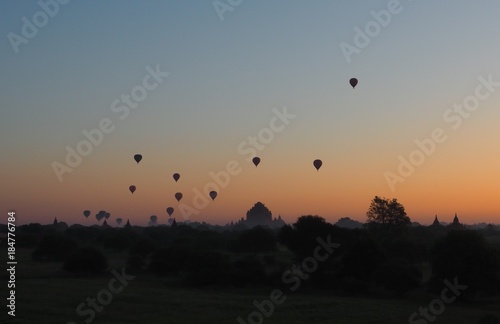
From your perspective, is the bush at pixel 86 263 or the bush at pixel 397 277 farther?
the bush at pixel 86 263

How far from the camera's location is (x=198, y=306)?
121 feet

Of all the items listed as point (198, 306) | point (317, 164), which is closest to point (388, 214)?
point (317, 164)

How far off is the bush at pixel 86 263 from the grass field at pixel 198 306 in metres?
7.16

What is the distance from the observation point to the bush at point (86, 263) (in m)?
56.8

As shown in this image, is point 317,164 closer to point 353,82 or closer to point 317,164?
point 317,164

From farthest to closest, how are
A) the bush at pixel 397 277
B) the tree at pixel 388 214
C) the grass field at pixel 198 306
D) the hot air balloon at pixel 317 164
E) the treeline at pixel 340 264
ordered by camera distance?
the tree at pixel 388 214 → the hot air balloon at pixel 317 164 → the bush at pixel 397 277 → the treeline at pixel 340 264 → the grass field at pixel 198 306

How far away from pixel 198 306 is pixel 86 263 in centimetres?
2309

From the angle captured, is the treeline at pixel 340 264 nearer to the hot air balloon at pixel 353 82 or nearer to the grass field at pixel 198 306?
the grass field at pixel 198 306

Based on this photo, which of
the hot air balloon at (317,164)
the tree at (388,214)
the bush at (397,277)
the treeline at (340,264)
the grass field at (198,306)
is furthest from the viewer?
the tree at (388,214)

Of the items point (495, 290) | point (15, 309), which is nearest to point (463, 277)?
point (495, 290)

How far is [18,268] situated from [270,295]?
82.5 feet

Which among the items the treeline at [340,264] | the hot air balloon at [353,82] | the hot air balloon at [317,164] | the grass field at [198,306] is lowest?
the grass field at [198,306]

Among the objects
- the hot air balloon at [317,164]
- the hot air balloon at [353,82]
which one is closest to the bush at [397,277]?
the hot air balloon at [353,82]

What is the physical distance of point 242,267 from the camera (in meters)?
53.2
